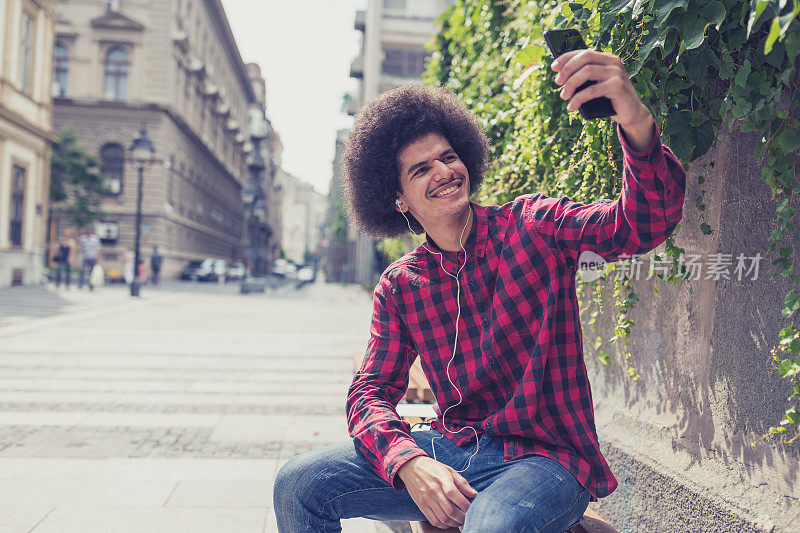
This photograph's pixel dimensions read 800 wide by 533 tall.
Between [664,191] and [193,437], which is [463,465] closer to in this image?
[664,191]

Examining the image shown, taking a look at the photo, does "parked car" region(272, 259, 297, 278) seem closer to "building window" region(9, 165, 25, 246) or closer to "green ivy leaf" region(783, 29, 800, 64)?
"building window" region(9, 165, 25, 246)

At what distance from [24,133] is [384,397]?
2246cm

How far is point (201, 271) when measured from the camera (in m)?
36.1

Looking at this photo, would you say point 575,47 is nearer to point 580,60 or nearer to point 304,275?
point 580,60

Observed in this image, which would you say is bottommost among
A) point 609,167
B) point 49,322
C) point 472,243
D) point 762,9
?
point 49,322

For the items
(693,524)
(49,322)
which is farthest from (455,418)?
(49,322)

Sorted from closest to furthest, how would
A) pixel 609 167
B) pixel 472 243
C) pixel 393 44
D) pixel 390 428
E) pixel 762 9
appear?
pixel 762 9
pixel 390 428
pixel 472 243
pixel 609 167
pixel 393 44

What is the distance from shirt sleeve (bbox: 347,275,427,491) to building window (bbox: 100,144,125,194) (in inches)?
1310

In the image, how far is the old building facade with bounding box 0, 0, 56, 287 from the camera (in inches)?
757

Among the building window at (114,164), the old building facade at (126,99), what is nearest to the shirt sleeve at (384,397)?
the old building facade at (126,99)

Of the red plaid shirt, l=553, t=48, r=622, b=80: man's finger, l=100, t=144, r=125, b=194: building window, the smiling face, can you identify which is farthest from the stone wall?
l=100, t=144, r=125, b=194: building window

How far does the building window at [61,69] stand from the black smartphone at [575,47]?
118 ft

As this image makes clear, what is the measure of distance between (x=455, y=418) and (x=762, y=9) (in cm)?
134

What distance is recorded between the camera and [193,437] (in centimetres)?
427
